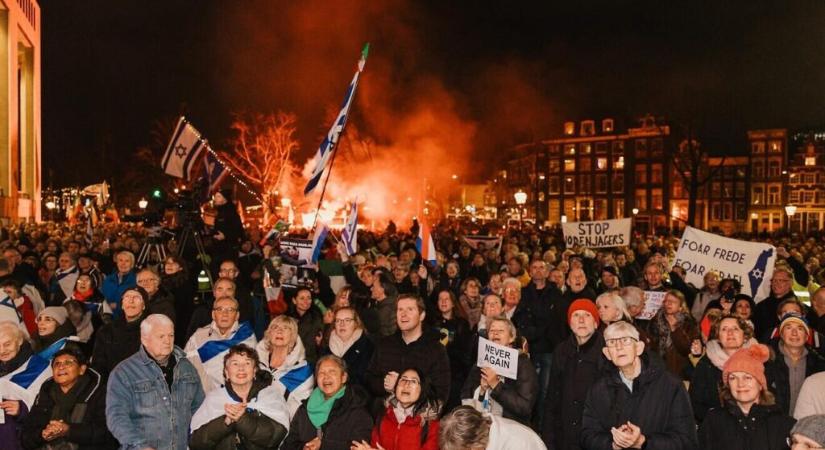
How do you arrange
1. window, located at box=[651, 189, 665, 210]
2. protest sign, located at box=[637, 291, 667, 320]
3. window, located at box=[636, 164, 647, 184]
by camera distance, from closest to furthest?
protest sign, located at box=[637, 291, 667, 320], window, located at box=[651, 189, 665, 210], window, located at box=[636, 164, 647, 184]

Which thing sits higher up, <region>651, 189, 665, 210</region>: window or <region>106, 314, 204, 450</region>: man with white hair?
<region>651, 189, 665, 210</region>: window

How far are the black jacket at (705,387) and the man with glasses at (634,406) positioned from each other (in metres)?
1.23

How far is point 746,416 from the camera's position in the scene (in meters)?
4.12

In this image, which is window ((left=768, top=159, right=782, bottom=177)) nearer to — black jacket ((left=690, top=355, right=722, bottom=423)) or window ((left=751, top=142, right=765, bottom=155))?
window ((left=751, top=142, right=765, bottom=155))

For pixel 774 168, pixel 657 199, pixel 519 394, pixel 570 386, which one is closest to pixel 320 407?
pixel 519 394

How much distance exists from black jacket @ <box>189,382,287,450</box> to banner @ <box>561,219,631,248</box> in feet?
34.0

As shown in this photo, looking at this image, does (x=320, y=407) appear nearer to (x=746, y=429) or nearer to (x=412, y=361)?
(x=412, y=361)

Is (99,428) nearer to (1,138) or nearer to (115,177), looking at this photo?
(1,138)

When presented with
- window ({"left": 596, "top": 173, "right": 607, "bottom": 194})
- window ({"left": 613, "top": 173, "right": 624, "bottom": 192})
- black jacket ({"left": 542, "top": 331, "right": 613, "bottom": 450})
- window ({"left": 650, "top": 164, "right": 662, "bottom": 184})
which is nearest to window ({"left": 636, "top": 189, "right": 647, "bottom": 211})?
window ({"left": 650, "top": 164, "right": 662, "bottom": 184})

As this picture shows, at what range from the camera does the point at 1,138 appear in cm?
3938

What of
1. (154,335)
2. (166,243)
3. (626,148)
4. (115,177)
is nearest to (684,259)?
(166,243)

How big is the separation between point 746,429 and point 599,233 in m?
10.1

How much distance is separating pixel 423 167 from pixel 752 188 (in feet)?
114

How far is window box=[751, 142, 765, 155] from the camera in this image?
6775cm
